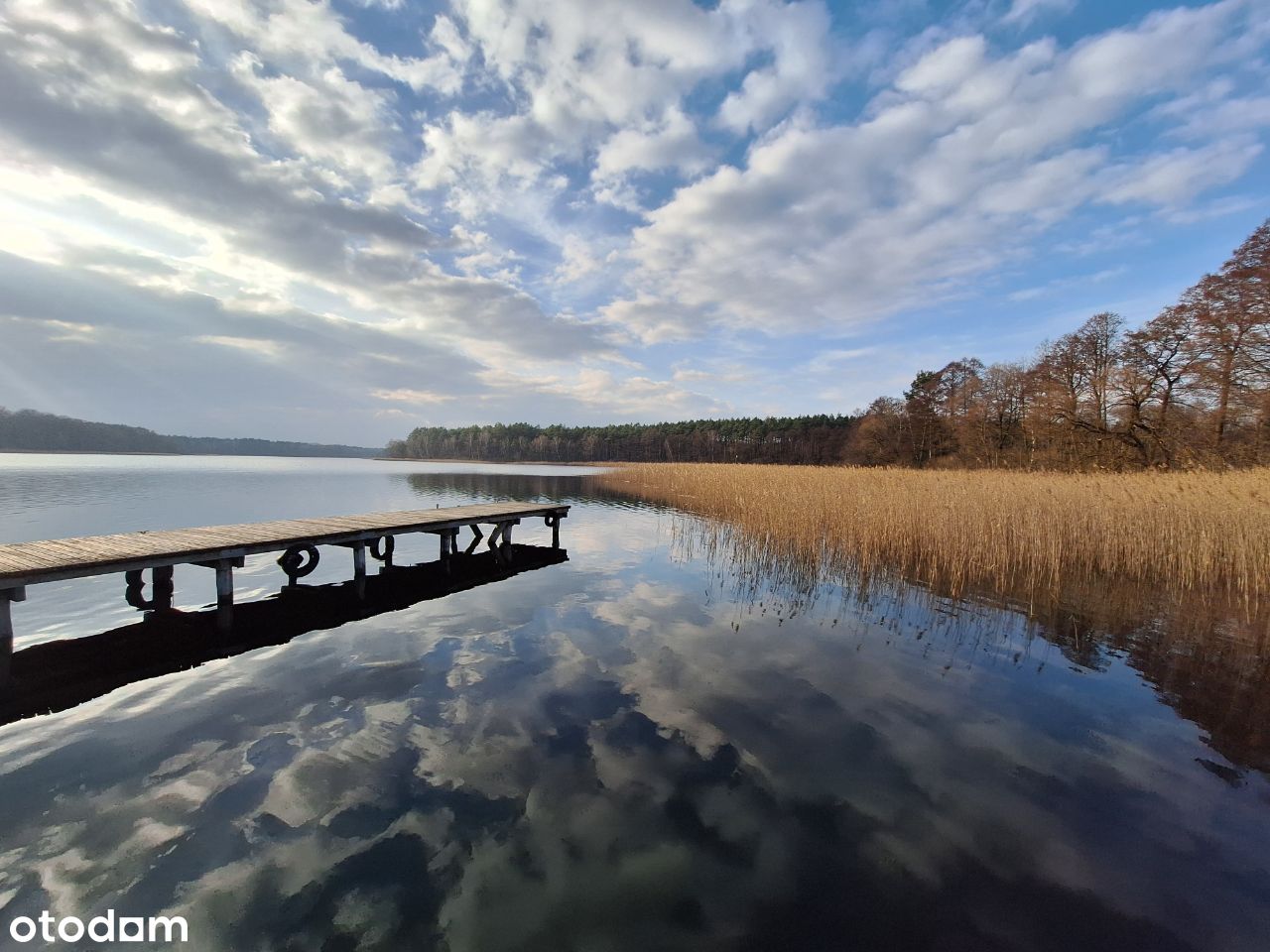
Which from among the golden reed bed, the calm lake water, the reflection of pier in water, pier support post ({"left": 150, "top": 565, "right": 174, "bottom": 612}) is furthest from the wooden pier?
the golden reed bed

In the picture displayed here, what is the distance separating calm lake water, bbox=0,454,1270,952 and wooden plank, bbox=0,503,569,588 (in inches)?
49.5

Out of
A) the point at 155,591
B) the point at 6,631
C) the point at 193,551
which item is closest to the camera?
the point at 6,631

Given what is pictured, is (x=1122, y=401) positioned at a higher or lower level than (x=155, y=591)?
higher

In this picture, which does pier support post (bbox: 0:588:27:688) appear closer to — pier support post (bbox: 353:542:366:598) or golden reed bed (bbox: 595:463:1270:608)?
pier support post (bbox: 353:542:366:598)

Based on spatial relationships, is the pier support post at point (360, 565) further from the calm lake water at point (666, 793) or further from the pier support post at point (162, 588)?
the pier support post at point (162, 588)

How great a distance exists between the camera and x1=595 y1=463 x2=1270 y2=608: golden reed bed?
364 inches

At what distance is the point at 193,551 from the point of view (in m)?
7.03

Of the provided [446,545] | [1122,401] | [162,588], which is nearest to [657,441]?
[1122,401]

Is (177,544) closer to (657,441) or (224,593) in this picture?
(224,593)

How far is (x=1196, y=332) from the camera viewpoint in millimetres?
18859

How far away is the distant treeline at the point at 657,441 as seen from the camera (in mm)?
80312

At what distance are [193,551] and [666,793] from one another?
734 cm

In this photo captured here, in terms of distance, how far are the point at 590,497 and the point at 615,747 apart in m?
23.4

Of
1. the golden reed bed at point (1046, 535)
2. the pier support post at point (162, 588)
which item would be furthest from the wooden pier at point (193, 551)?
the golden reed bed at point (1046, 535)
